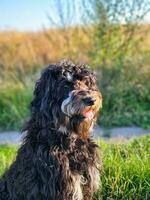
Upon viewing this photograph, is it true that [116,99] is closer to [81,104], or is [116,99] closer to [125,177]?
[125,177]

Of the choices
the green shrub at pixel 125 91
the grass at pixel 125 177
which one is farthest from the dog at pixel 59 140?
the green shrub at pixel 125 91

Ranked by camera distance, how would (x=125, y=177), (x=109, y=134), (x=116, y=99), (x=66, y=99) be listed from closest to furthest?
(x=66, y=99) → (x=125, y=177) → (x=109, y=134) → (x=116, y=99)

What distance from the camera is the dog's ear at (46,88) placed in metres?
5.41

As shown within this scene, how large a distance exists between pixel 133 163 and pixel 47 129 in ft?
5.03

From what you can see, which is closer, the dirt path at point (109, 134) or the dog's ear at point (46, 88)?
the dog's ear at point (46, 88)

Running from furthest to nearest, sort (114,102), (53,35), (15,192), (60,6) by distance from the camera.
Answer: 1. (53,35)
2. (60,6)
3. (114,102)
4. (15,192)

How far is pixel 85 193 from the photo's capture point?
5.68 meters

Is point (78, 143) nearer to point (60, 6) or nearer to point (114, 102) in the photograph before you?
point (114, 102)

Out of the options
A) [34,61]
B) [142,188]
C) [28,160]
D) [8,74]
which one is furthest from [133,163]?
[34,61]

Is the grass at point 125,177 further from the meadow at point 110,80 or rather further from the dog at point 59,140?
the meadow at point 110,80

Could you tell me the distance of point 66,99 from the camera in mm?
5344

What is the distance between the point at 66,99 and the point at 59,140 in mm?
404

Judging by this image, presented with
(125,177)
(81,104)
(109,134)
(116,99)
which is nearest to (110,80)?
(116,99)

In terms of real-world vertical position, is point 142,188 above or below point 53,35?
below
